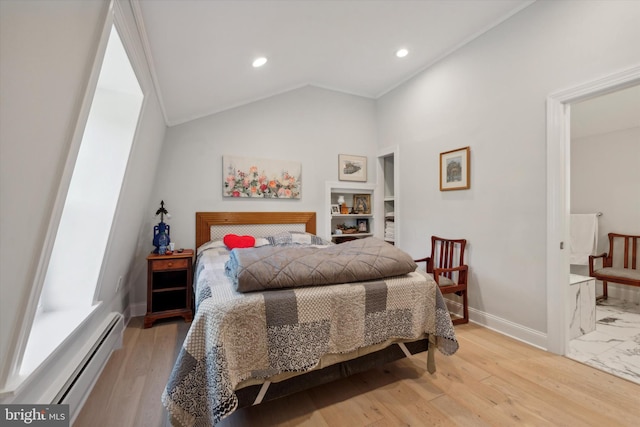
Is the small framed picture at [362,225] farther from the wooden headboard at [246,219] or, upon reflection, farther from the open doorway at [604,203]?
the open doorway at [604,203]

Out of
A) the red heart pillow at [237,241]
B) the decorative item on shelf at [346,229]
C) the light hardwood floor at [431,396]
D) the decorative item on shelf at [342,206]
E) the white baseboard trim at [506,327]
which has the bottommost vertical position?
the light hardwood floor at [431,396]

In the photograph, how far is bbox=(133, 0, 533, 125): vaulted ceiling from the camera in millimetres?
1736

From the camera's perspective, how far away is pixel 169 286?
3088 mm

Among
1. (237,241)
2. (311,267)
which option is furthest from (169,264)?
(311,267)

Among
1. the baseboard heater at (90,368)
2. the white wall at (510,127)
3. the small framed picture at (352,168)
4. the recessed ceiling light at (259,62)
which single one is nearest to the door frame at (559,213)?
the white wall at (510,127)

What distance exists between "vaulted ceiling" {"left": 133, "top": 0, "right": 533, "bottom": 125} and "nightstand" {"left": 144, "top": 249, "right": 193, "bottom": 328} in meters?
1.58

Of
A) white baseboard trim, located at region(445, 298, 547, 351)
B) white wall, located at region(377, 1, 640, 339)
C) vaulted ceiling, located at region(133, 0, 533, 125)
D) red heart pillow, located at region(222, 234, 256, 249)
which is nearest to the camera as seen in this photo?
vaulted ceiling, located at region(133, 0, 533, 125)

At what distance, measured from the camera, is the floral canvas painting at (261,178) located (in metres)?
3.49

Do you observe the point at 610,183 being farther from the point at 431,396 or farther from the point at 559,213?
the point at 431,396

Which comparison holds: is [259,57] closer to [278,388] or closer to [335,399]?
[278,388]

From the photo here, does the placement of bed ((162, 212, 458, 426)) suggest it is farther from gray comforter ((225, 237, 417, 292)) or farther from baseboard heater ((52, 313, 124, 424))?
baseboard heater ((52, 313, 124, 424))

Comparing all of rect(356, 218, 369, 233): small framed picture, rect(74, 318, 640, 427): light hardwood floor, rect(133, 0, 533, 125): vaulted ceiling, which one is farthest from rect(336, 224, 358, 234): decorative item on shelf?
rect(74, 318, 640, 427): light hardwood floor

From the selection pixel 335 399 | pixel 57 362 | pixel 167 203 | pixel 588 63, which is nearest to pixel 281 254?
pixel 335 399

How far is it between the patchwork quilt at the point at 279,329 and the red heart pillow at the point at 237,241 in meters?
1.18
